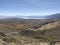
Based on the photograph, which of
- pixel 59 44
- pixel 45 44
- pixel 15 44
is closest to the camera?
pixel 59 44

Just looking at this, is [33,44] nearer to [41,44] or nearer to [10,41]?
[41,44]

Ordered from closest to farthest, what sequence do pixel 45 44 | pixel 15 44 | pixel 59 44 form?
pixel 59 44, pixel 15 44, pixel 45 44

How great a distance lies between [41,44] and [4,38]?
218 inches

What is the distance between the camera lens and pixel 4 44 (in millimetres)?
21984

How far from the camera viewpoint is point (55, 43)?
21.4 m

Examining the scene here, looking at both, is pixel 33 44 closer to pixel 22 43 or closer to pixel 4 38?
pixel 22 43

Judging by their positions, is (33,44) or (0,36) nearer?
(33,44)

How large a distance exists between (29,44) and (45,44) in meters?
2.49

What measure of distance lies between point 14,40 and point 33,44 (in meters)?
3.10

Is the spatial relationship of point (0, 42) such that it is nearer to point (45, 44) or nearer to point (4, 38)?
point (4, 38)

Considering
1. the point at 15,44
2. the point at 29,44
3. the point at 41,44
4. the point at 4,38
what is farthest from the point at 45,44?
the point at 4,38

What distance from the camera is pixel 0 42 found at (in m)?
22.4

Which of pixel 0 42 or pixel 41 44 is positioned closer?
pixel 0 42

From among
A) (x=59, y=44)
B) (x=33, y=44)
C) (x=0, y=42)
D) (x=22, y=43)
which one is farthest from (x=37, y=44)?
(x=0, y=42)
